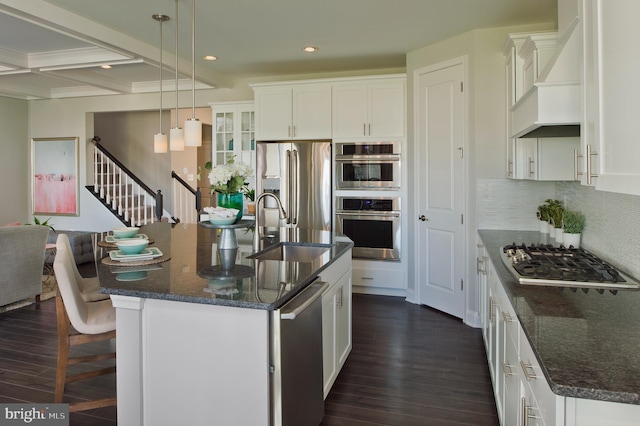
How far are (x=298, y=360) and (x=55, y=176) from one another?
22.8ft

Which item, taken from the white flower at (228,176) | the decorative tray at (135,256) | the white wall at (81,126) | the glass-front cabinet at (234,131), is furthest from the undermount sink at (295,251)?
the white wall at (81,126)

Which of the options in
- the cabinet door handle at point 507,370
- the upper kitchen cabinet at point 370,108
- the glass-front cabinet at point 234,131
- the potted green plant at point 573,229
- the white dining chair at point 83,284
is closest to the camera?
the cabinet door handle at point 507,370

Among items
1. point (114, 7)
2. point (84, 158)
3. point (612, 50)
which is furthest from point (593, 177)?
point (84, 158)

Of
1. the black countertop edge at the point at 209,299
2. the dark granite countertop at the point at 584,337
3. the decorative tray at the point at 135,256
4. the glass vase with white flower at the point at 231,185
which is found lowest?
the dark granite countertop at the point at 584,337

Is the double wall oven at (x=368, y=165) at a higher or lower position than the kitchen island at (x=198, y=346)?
higher

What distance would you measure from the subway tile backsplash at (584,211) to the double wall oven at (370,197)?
1.16 metres

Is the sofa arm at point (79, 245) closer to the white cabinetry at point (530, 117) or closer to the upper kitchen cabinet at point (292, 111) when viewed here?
the upper kitchen cabinet at point (292, 111)

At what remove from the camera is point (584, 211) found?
2.91 metres

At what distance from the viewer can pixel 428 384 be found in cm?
283

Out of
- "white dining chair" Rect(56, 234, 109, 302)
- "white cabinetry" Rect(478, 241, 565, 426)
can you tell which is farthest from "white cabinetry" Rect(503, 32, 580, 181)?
"white dining chair" Rect(56, 234, 109, 302)

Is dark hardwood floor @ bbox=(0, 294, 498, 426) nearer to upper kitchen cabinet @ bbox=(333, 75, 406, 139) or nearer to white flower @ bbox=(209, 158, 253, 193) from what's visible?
white flower @ bbox=(209, 158, 253, 193)

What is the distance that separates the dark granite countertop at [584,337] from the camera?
1026mm

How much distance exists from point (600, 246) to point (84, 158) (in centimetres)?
720
